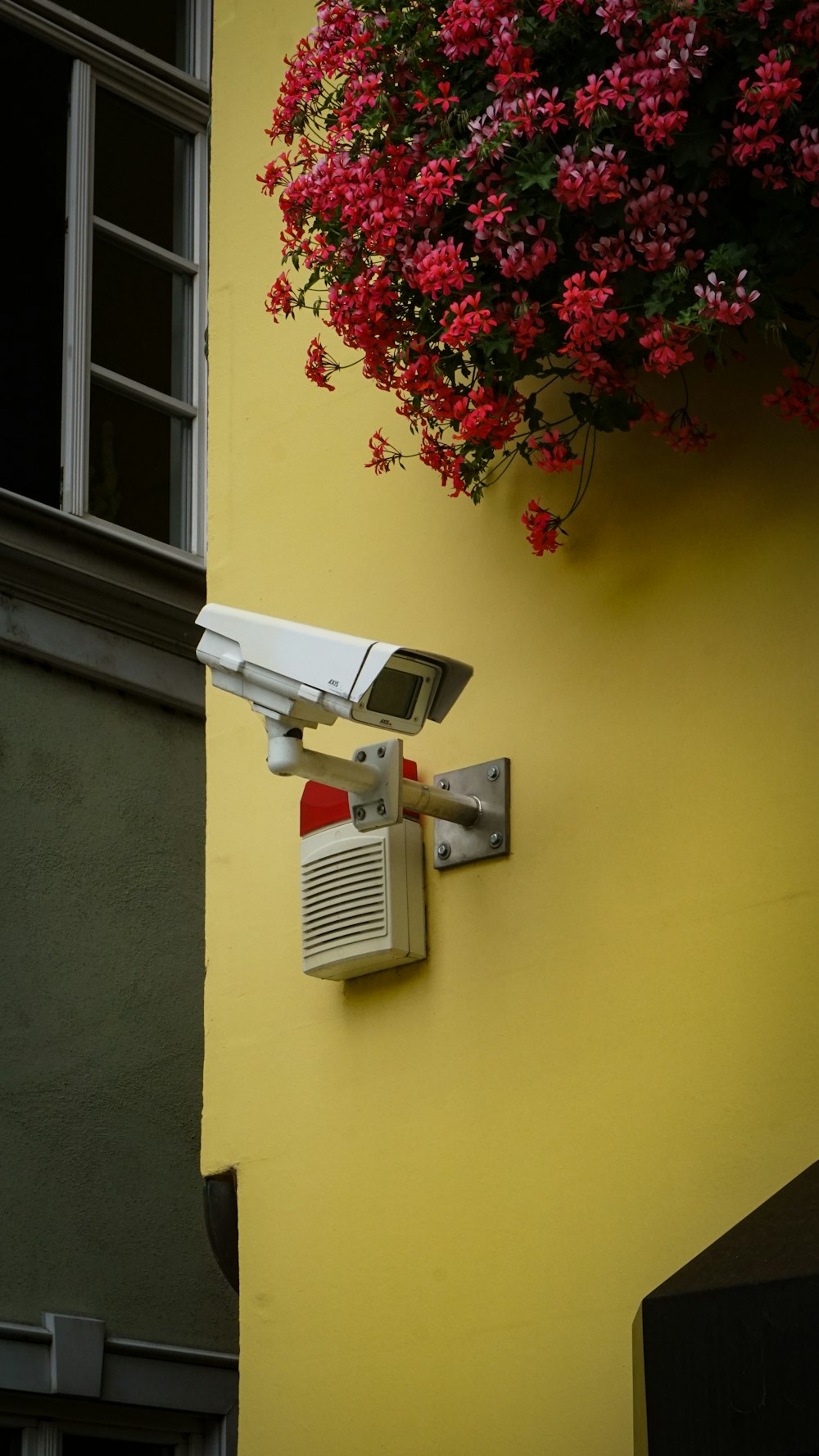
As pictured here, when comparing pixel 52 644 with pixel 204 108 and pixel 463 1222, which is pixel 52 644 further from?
pixel 463 1222

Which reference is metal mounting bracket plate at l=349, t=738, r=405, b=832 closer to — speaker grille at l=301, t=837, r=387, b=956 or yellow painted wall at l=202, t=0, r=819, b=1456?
speaker grille at l=301, t=837, r=387, b=956

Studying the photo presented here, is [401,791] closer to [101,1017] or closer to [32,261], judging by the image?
[101,1017]

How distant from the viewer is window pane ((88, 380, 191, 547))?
627 centimetres

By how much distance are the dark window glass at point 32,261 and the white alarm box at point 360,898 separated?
331cm

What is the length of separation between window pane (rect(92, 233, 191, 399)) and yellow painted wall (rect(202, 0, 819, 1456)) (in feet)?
11.3

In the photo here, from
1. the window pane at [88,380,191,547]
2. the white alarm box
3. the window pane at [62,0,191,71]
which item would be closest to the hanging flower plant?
the white alarm box

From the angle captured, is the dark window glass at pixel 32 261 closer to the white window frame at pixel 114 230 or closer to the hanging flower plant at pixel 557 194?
the white window frame at pixel 114 230

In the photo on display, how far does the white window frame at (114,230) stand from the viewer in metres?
6.18

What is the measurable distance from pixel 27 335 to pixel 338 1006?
382 cm

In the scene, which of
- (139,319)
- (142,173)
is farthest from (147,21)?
(139,319)

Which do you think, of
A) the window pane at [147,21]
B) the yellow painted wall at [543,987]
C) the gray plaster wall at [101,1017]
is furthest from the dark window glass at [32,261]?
the yellow painted wall at [543,987]

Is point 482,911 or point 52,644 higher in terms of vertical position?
point 52,644

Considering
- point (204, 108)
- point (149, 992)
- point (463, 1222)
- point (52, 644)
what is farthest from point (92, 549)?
point (463, 1222)

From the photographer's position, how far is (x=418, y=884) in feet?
9.61
